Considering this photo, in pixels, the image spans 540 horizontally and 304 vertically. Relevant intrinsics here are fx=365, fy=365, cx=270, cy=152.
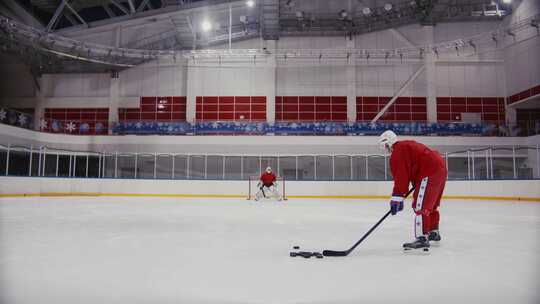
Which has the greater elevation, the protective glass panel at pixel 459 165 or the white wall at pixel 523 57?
the white wall at pixel 523 57

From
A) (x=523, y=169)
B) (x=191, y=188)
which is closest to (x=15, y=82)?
(x=191, y=188)

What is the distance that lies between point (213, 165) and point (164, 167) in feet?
8.09

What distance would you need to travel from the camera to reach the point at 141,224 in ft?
17.8

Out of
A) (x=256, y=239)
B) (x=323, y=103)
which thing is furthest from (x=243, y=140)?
(x=256, y=239)

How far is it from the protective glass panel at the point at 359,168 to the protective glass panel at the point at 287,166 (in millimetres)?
3096

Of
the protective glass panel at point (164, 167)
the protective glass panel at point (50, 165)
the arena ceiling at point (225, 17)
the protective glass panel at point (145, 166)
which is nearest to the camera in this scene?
the protective glass panel at point (50, 165)

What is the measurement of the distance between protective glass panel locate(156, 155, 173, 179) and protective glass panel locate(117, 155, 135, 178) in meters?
1.28

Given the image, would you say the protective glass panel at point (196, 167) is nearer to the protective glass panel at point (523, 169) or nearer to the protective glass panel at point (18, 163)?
the protective glass panel at point (18, 163)

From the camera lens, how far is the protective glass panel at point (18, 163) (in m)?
14.1

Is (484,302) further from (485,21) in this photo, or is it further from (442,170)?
(485,21)

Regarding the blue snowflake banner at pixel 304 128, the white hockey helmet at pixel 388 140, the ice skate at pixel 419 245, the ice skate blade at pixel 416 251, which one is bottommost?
the ice skate blade at pixel 416 251

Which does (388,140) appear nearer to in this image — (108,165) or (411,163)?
(411,163)

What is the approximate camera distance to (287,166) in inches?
746

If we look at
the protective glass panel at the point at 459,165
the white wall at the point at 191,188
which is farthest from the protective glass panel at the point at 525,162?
the white wall at the point at 191,188
